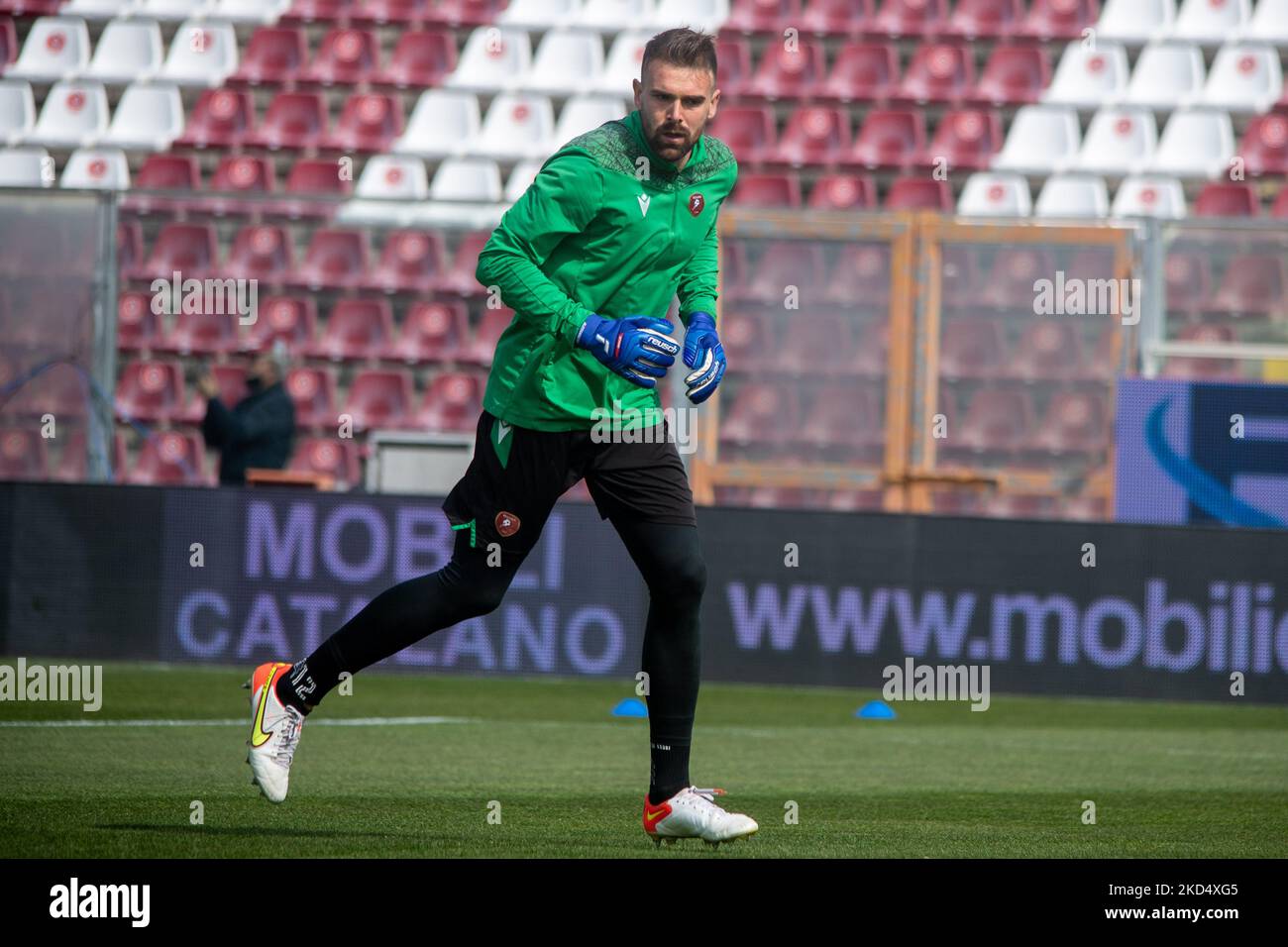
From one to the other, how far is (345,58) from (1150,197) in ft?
25.8

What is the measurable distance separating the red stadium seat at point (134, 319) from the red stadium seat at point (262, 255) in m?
0.60

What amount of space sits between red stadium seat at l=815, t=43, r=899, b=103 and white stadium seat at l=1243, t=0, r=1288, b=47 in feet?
11.1

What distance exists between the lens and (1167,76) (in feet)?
62.1

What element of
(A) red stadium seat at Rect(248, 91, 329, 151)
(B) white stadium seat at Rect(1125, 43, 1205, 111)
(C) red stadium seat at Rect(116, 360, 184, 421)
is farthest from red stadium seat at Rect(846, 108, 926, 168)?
(C) red stadium seat at Rect(116, 360, 184, 421)

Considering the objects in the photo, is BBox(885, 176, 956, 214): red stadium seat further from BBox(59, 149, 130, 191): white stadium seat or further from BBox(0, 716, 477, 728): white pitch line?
BBox(0, 716, 477, 728): white pitch line

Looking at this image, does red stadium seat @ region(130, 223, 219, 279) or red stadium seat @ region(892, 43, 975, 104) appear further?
red stadium seat @ region(892, 43, 975, 104)

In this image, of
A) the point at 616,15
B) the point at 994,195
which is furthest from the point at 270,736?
the point at 616,15

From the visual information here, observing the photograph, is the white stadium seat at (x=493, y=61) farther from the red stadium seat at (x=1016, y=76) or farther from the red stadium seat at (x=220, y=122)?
the red stadium seat at (x=1016, y=76)

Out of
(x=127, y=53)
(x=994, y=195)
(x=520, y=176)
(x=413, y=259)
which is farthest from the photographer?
(x=127, y=53)

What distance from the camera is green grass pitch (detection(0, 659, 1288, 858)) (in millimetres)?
5504

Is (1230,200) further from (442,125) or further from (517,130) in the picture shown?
(442,125)

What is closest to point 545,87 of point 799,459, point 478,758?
point 799,459

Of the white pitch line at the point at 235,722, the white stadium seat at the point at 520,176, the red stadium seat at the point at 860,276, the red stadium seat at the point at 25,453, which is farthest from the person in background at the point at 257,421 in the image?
the white stadium seat at the point at 520,176

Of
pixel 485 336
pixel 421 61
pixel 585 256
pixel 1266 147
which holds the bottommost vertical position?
pixel 585 256
